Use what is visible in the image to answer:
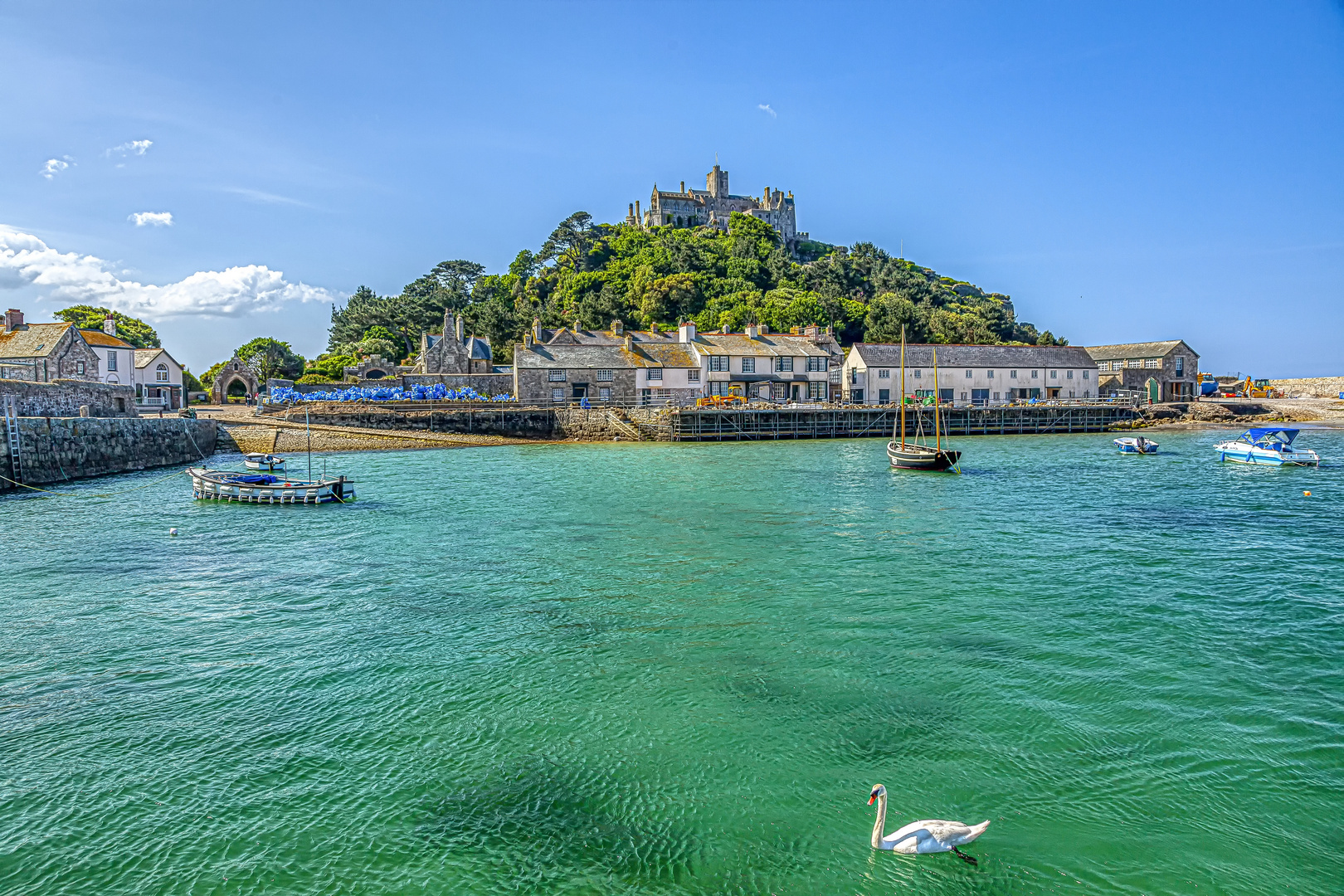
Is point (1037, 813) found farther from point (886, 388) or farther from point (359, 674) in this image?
point (886, 388)

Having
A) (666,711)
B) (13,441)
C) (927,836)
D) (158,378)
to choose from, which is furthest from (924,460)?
(158,378)

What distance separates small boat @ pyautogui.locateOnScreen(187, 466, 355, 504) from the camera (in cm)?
3056

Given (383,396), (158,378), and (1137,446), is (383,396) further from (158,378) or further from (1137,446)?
(1137,446)

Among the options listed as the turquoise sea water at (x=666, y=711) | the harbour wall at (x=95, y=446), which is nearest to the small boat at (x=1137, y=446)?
the turquoise sea water at (x=666, y=711)

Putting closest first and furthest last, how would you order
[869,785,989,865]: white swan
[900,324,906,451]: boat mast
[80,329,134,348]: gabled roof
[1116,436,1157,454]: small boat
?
[869,785,989,865]: white swan, [900,324,906,451]: boat mast, [1116,436,1157,454]: small boat, [80,329,134,348]: gabled roof

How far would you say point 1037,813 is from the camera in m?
8.91

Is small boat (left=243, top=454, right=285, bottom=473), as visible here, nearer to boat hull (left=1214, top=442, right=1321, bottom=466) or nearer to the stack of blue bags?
the stack of blue bags

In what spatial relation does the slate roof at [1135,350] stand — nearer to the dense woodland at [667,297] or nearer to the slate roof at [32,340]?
the dense woodland at [667,297]

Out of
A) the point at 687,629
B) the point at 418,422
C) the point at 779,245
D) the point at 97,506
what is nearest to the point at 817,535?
the point at 687,629

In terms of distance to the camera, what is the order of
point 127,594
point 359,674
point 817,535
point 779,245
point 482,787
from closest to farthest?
point 482,787 → point 359,674 → point 127,594 → point 817,535 → point 779,245

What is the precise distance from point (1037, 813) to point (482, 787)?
21.6 feet

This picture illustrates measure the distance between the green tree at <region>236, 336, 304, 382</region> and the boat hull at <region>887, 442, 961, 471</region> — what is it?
7543 cm

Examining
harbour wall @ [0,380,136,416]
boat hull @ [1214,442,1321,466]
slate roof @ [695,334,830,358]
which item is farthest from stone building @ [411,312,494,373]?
boat hull @ [1214,442,1321,466]

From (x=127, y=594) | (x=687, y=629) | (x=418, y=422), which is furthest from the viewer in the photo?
(x=418, y=422)
